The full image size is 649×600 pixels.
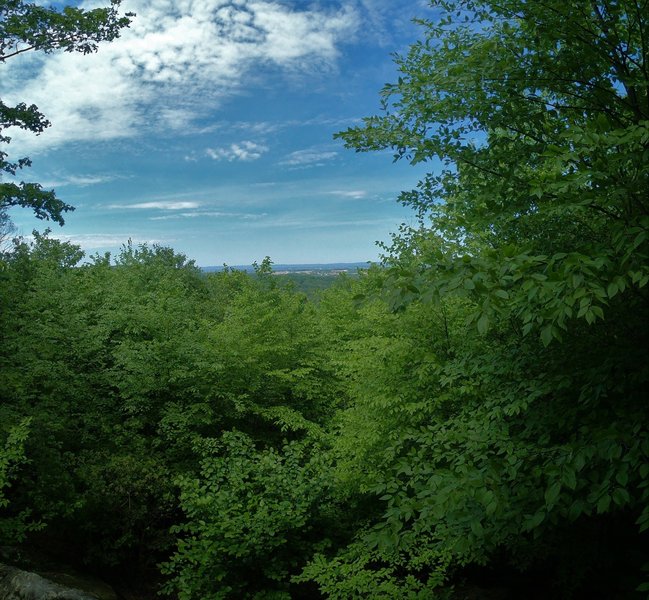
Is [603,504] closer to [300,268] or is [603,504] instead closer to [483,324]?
[483,324]

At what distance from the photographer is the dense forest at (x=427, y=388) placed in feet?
10.5

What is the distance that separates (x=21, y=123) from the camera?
34.0 ft

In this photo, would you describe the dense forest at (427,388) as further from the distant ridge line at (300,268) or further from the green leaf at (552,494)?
the distant ridge line at (300,268)

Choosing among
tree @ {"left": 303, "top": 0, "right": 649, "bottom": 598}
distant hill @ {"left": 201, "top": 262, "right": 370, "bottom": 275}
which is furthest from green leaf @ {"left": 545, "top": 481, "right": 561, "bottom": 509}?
distant hill @ {"left": 201, "top": 262, "right": 370, "bottom": 275}

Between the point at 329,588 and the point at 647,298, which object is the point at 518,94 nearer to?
the point at 647,298

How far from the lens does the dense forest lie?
3199 mm

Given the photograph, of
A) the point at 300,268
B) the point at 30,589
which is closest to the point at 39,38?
the point at 30,589

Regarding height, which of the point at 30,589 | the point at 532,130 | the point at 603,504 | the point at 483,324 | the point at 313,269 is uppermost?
the point at 313,269

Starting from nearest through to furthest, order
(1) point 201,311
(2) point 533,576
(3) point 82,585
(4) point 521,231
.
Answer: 1. (4) point 521,231
2. (3) point 82,585
3. (2) point 533,576
4. (1) point 201,311

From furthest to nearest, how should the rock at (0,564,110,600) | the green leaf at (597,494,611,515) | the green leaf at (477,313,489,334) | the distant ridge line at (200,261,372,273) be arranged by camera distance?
the distant ridge line at (200,261,372,273) < the rock at (0,564,110,600) < the green leaf at (597,494,611,515) < the green leaf at (477,313,489,334)

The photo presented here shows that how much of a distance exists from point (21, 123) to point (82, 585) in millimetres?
9291

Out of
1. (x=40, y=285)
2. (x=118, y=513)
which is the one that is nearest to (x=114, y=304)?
(x=40, y=285)

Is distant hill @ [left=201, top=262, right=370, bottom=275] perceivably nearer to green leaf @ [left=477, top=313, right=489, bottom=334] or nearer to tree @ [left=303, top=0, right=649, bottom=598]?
tree @ [left=303, top=0, right=649, bottom=598]

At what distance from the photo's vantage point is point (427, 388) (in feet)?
27.2
